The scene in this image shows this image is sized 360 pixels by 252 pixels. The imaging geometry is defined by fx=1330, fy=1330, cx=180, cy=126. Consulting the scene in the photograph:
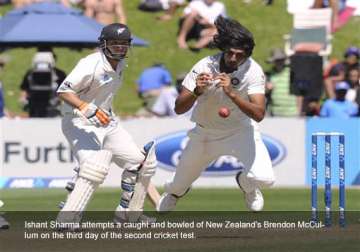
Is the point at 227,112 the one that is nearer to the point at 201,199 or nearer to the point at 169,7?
the point at 201,199

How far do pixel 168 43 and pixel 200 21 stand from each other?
1.20m

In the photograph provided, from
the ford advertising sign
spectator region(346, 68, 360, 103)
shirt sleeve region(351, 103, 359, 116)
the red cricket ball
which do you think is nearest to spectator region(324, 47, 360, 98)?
spectator region(346, 68, 360, 103)

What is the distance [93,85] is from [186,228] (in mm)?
1372

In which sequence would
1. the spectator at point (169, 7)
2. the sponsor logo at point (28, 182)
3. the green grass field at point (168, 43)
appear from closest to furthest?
the sponsor logo at point (28, 182)
the green grass field at point (168, 43)
the spectator at point (169, 7)

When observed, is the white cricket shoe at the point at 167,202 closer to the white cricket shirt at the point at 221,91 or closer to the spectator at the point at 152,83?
the white cricket shirt at the point at 221,91

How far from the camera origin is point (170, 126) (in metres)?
17.6

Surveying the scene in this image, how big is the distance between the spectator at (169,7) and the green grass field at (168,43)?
9cm

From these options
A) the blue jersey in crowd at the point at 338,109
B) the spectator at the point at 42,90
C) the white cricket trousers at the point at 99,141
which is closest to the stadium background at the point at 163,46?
the spectator at the point at 42,90

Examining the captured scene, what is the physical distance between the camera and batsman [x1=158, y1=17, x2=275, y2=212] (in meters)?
10.4

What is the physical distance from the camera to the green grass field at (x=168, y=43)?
21297 millimetres

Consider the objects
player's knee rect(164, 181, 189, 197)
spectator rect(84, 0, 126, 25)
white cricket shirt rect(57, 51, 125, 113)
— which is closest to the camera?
white cricket shirt rect(57, 51, 125, 113)

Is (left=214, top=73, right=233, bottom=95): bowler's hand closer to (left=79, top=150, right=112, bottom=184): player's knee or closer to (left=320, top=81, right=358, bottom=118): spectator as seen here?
(left=79, top=150, right=112, bottom=184): player's knee

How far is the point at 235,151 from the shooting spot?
11.0 meters

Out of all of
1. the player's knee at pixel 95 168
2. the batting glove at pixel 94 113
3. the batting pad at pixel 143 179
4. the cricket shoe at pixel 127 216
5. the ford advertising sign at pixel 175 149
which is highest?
the batting glove at pixel 94 113
